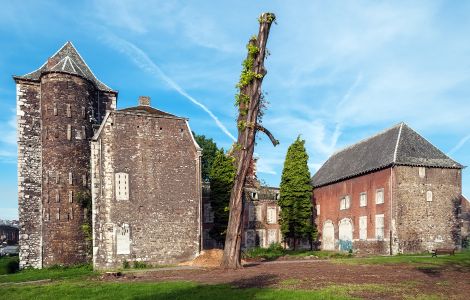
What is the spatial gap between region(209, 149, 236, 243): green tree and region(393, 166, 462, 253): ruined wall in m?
15.1

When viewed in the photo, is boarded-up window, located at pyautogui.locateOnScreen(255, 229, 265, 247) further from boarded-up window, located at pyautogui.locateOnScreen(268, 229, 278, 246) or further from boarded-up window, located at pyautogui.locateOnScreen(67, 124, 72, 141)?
boarded-up window, located at pyautogui.locateOnScreen(67, 124, 72, 141)

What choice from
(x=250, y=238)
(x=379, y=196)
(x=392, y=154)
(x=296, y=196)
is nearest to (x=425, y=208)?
(x=379, y=196)

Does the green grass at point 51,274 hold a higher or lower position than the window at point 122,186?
lower

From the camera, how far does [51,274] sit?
77.2ft

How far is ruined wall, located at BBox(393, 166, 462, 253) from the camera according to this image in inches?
1297

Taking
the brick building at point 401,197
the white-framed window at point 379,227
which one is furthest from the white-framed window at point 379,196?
the white-framed window at point 379,227

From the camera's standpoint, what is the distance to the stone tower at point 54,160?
27766 mm

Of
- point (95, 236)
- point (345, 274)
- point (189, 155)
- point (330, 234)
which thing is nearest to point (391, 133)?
point (330, 234)

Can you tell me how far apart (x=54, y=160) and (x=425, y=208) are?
29433 mm

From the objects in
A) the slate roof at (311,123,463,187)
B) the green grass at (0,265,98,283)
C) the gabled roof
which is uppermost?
the gabled roof

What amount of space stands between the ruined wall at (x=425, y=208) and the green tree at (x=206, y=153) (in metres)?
30.2

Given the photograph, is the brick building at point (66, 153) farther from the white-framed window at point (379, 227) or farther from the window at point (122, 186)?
the white-framed window at point (379, 227)

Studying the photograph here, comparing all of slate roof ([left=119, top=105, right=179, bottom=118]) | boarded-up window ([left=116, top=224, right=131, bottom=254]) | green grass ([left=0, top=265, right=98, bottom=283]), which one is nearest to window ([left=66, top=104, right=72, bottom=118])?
slate roof ([left=119, top=105, right=179, bottom=118])

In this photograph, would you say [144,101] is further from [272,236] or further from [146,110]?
[272,236]
